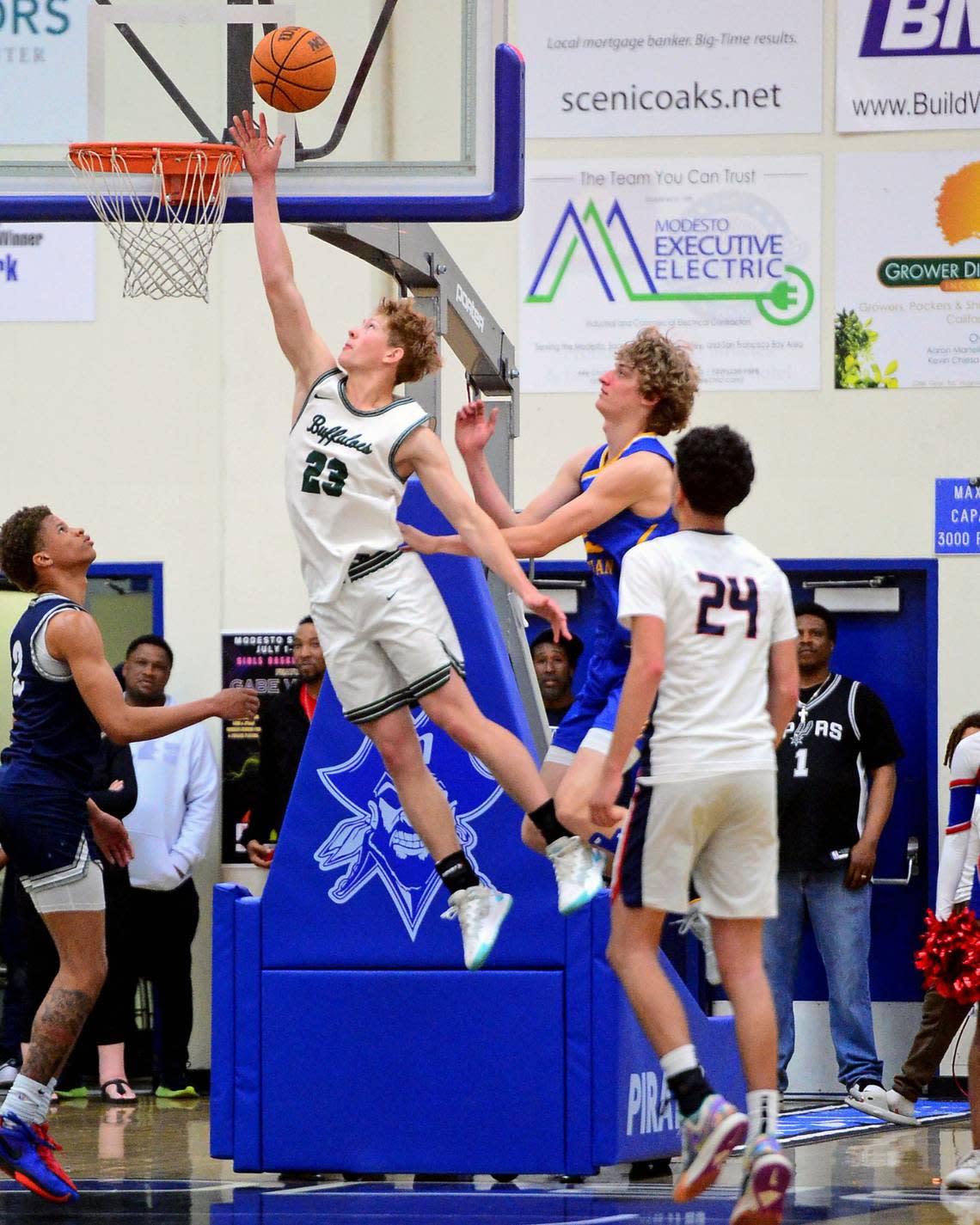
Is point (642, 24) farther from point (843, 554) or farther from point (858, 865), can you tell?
point (858, 865)

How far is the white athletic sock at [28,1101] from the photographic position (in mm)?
6059

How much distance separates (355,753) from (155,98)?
226 centimetres

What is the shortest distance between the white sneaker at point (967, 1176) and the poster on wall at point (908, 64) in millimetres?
5846

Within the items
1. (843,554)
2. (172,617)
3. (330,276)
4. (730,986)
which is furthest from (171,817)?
(730,986)

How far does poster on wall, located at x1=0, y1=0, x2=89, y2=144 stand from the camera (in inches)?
244

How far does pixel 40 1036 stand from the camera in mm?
6207

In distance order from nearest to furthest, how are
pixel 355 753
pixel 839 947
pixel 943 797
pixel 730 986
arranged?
1. pixel 730 986
2. pixel 355 753
3. pixel 839 947
4. pixel 943 797

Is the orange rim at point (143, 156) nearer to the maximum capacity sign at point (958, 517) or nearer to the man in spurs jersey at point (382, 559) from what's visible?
the man in spurs jersey at point (382, 559)

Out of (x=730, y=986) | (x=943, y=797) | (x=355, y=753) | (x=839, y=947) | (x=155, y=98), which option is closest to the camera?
(x=730, y=986)

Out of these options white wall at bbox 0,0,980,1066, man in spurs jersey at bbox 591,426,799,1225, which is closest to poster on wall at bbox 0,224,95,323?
white wall at bbox 0,0,980,1066

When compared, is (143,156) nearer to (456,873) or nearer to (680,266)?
(456,873)

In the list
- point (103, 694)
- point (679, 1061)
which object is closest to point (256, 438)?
point (103, 694)

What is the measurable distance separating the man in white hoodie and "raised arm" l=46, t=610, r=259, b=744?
11.3 feet

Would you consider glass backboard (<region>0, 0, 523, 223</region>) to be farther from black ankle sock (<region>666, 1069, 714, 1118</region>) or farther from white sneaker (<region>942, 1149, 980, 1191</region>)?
white sneaker (<region>942, 1149, 980, 1191</region>)
